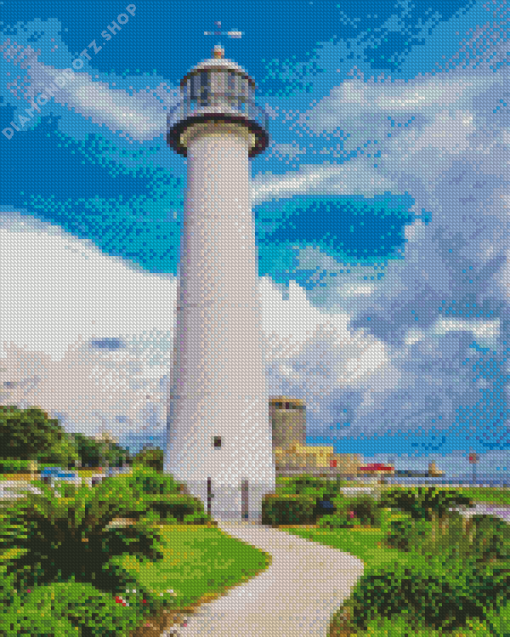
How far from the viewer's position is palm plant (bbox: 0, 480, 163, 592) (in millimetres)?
8977

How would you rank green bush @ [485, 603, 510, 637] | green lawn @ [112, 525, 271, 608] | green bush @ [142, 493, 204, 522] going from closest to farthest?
green bush @ [485, 603, 510, 637], green lawn @ [112, 525, 271, 608], green bush @ [142, 493, 204, 522]

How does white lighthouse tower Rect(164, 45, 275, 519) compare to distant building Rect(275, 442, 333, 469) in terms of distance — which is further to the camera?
distant building Rect(275, 442, 333, 469)

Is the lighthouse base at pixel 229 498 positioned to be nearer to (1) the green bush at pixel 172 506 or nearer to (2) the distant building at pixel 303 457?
(1) the green bush at pixel 172 506

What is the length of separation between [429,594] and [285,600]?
2.93 meters

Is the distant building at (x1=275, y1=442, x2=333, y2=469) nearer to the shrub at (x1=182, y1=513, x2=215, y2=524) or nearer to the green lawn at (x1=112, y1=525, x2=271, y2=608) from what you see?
the shrub at (x1=182, y1=513, x2=215, y2=524)

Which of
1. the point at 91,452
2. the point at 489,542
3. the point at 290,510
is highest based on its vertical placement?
the point at 91,452

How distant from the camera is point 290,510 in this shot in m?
21.4

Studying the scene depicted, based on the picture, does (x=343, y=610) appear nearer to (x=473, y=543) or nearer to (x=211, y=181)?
(x=473, y=543)

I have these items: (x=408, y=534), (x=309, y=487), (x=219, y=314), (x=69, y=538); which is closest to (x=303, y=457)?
(x=309, y=487)

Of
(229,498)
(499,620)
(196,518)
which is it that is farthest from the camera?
(229,498)

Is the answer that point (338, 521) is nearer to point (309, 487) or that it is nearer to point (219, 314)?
point (309, 487)

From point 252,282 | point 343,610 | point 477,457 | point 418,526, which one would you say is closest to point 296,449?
point 477,457

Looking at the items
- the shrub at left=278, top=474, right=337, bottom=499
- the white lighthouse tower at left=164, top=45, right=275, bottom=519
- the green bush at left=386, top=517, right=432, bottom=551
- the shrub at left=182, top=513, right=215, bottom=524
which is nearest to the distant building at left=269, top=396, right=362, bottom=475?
the shrub at left=278, top=474, right=337, bottom=499

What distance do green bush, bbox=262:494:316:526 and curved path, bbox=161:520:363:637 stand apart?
5816 mm
